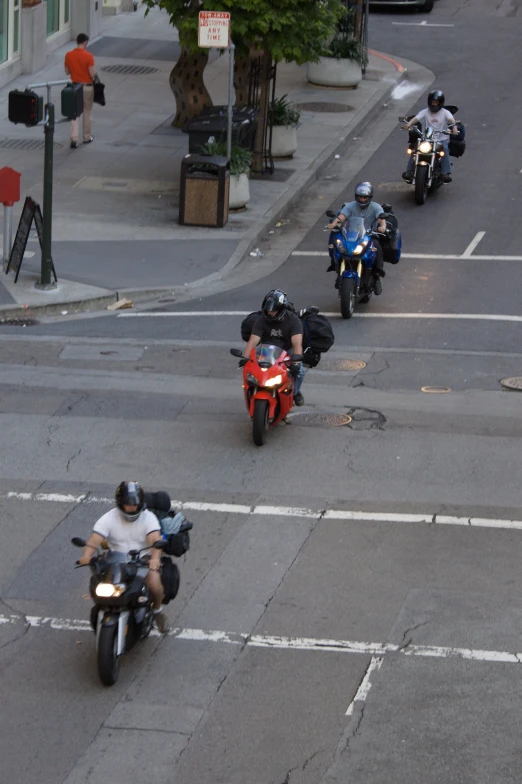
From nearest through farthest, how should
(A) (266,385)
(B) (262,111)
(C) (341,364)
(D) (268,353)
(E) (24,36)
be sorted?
1. (A) (266,385)
2. (D) (268,353)
3. (C) (341,364)
4. (B) (262,111)
5. (E) (24,36)

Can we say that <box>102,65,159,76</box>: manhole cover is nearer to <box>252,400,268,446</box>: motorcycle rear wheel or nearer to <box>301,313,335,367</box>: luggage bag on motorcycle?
<box>301,313,335,367</box>: luggage bag on motorcycle

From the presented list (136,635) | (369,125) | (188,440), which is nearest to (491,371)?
(188,440)

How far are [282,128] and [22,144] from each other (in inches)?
208

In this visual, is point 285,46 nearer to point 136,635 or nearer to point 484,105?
point 484,105

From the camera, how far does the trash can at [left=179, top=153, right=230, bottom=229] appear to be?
23453mm

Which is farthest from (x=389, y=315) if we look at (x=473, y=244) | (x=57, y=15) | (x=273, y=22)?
(x=57, y=15)

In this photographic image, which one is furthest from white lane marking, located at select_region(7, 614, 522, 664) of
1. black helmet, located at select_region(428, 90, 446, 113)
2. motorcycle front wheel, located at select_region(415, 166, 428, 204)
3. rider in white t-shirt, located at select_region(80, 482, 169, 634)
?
black helmet, located at select_region(428, 90, 446, 113)

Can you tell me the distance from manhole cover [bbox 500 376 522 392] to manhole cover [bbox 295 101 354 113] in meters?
16.8

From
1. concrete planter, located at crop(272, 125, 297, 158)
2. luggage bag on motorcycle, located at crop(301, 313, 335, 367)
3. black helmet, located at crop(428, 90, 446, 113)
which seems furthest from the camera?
concrete planter, located at crop(272, 125, 297, 158)

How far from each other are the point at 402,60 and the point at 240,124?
13.9 metres

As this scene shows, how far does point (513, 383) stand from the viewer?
16.4 m

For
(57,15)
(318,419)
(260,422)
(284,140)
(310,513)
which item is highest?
(57,15)

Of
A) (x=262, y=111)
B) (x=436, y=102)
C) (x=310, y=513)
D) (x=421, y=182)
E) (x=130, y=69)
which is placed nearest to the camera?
(x=310, y=513)

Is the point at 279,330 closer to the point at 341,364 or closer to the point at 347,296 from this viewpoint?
the point at 341,364
